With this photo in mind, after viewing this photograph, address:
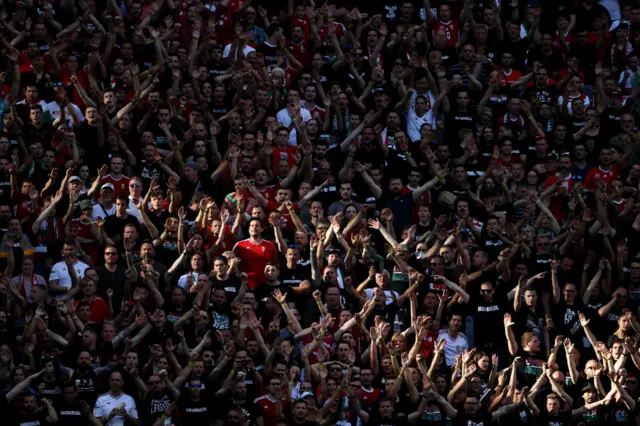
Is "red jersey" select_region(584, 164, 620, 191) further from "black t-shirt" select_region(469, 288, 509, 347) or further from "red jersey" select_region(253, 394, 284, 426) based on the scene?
"red jersey" select_region(253, 394, 284, 426)

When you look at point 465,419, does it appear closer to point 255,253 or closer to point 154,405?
point 255,253

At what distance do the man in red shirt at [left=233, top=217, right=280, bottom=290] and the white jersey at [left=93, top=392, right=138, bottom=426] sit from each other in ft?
7.92

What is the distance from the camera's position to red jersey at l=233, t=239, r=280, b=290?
21406 mm

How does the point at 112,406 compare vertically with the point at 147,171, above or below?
below

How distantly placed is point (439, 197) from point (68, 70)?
5.26m

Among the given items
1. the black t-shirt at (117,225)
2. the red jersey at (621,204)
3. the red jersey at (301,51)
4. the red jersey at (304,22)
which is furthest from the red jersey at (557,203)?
the black t-shirt at (117,225)

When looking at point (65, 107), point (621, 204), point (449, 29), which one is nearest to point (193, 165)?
point (65, 107)

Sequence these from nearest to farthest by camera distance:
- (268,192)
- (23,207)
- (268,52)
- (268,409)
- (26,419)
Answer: (26,419)
(268,409)
(23,207)
(268,192)
(268,52)

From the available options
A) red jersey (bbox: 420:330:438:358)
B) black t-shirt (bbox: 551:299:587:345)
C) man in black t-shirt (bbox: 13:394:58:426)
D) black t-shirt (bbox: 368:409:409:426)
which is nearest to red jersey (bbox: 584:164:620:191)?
black t-shirt (bbox: 551:299:587:345)

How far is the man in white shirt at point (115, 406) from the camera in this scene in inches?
773

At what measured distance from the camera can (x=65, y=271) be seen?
21.2 metres

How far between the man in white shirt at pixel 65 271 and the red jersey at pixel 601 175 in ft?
22.8

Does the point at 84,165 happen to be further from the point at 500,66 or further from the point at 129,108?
the point at 500,66

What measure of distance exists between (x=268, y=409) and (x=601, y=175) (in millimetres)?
6289
